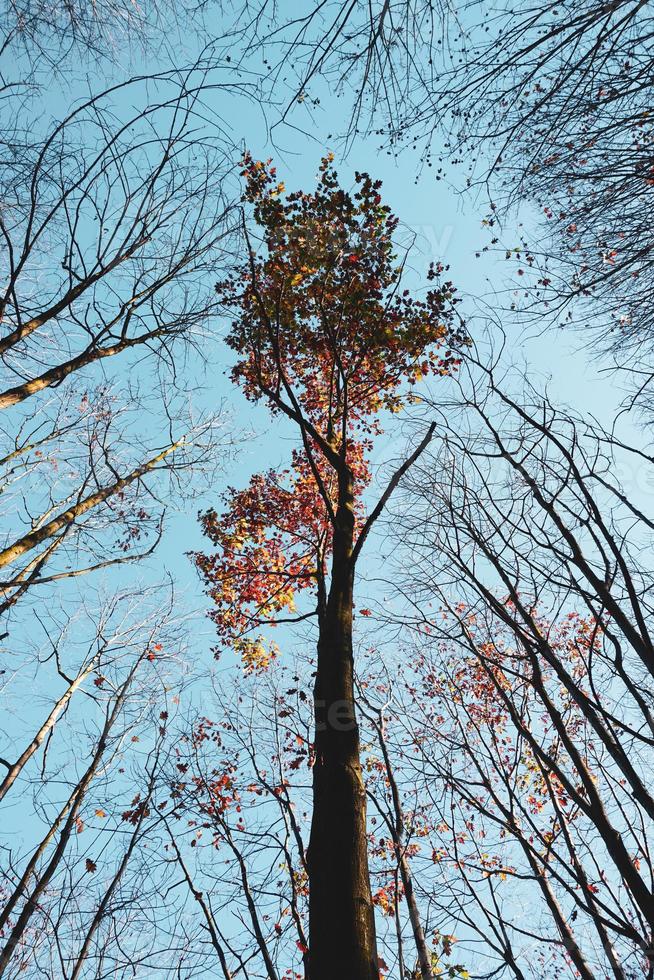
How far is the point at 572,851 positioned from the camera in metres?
4.36

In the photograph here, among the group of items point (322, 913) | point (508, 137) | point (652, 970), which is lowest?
point (652, 970)

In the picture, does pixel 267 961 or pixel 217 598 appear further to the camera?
pixel 217 598

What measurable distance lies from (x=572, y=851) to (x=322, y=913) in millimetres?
3213

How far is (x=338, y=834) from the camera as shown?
8.39 feet

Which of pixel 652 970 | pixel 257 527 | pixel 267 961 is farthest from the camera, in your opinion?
pixel 257 527

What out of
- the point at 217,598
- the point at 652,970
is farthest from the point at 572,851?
the point at 217,598

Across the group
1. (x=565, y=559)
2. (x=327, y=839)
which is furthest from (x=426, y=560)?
(x=327, y=839)

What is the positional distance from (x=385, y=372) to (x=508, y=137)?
404 cm

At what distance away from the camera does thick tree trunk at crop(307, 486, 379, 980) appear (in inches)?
84.5

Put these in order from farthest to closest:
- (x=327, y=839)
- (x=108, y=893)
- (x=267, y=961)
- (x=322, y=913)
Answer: (x=108, y=893) < (x=267, y=961) < (x=327, y=839) < (x=322, y=913)

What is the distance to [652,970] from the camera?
362 centimetres

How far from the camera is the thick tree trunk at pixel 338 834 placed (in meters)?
2.15

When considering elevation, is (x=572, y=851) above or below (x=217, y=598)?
below

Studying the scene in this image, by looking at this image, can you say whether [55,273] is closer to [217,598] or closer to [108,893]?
[217,598]
